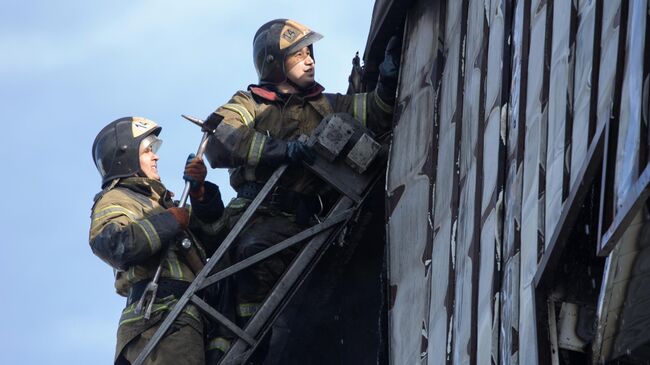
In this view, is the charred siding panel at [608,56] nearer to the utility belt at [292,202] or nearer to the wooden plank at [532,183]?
the wooden plank at [532,183]

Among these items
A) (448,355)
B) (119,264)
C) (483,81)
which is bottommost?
(448,355)

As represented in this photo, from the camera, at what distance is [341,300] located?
13242 millimetres

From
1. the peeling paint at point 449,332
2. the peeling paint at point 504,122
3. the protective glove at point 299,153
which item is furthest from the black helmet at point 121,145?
the peeling paint at point 504,122

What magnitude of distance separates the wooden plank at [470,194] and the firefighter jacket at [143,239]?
11.2 feet

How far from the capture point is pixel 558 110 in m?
7.67

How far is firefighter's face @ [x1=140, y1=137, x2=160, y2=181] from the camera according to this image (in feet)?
45.0

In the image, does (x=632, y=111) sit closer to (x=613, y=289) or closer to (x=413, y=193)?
(x=613, y=289)

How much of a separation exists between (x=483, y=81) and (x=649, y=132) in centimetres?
351

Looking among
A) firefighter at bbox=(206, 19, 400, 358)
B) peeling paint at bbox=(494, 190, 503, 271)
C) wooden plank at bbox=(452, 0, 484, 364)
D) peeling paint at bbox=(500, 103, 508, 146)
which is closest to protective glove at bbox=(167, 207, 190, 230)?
firefighter at bbox=(206, 19, 400, 358)

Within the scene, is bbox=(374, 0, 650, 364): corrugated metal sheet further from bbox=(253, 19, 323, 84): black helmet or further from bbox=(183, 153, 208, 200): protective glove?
bbox=(183, 153, 208, 200): protective glove

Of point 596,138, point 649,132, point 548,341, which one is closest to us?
point 649,132

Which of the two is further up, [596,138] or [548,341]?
[596,138]

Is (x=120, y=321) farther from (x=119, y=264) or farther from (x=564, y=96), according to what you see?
(x=564, y=96)

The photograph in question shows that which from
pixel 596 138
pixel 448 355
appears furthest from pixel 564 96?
pixel 448 355
